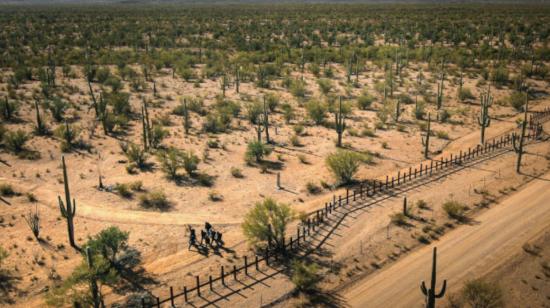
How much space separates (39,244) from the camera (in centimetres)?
2183

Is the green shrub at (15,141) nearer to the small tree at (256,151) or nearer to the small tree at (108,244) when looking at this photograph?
the small tree at (256,151)

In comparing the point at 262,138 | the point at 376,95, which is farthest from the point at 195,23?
the point at 262,138

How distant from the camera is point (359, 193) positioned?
26688 mm

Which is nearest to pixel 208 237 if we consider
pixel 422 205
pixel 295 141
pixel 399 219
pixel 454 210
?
pixel 399 219

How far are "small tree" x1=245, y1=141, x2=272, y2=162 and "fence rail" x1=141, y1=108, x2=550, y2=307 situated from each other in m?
6.74

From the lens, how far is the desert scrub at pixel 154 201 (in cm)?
2594

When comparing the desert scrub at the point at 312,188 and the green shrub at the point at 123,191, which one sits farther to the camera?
the desert scrub at the point at 312,188

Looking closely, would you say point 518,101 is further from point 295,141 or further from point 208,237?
point 208,237

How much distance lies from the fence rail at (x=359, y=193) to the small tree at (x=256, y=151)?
6741 mm

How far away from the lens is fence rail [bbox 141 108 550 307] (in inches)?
734

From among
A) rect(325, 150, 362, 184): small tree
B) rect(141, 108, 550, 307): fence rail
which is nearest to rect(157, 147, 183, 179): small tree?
rect(325, 150, 362, 184): small tree

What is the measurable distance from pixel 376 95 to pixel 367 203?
2549 cm

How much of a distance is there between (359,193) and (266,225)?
7.34 m

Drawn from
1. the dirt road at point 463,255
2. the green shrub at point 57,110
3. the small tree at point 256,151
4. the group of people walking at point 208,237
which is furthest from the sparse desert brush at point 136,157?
the dirt road at point 463,255
